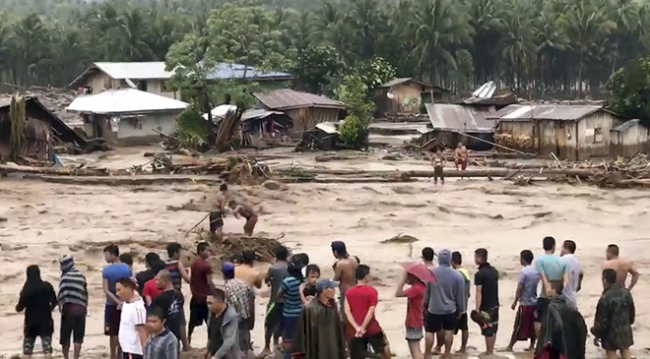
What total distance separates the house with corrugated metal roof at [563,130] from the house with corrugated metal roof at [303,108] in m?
10.7

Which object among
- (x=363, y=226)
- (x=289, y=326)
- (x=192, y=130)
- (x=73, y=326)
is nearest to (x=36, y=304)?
(x=73, y=326)

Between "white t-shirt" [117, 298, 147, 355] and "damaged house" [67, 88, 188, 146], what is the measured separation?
38.3m

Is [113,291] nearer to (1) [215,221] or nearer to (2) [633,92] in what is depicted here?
(1) [215,221]

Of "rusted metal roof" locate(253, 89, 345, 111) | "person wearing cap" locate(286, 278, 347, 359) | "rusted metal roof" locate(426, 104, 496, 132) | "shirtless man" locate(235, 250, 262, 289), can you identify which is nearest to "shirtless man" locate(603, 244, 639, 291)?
"person wearing cap" locate(286, 278, 347, 359)

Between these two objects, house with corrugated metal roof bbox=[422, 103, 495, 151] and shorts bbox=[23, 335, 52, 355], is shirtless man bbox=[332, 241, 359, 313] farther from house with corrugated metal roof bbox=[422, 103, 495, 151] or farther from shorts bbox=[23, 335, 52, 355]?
house with corrugated metal roof bbox=[422, 103, 495, 151]

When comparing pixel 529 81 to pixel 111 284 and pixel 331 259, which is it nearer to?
pixel 331 259

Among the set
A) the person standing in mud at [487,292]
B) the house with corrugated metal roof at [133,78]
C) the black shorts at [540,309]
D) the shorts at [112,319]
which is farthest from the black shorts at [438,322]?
the house with corrugated metal roof at [133,78]

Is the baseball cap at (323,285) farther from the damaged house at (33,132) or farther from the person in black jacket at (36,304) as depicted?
the damaged house at (33,132)

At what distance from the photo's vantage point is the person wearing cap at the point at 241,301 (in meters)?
9.34

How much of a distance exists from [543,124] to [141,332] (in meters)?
33.2

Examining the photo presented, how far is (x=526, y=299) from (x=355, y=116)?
3293 centimetres

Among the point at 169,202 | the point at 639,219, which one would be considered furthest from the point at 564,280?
the point at 169,202

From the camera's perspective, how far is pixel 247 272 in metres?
9.93

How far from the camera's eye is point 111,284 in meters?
10.2
